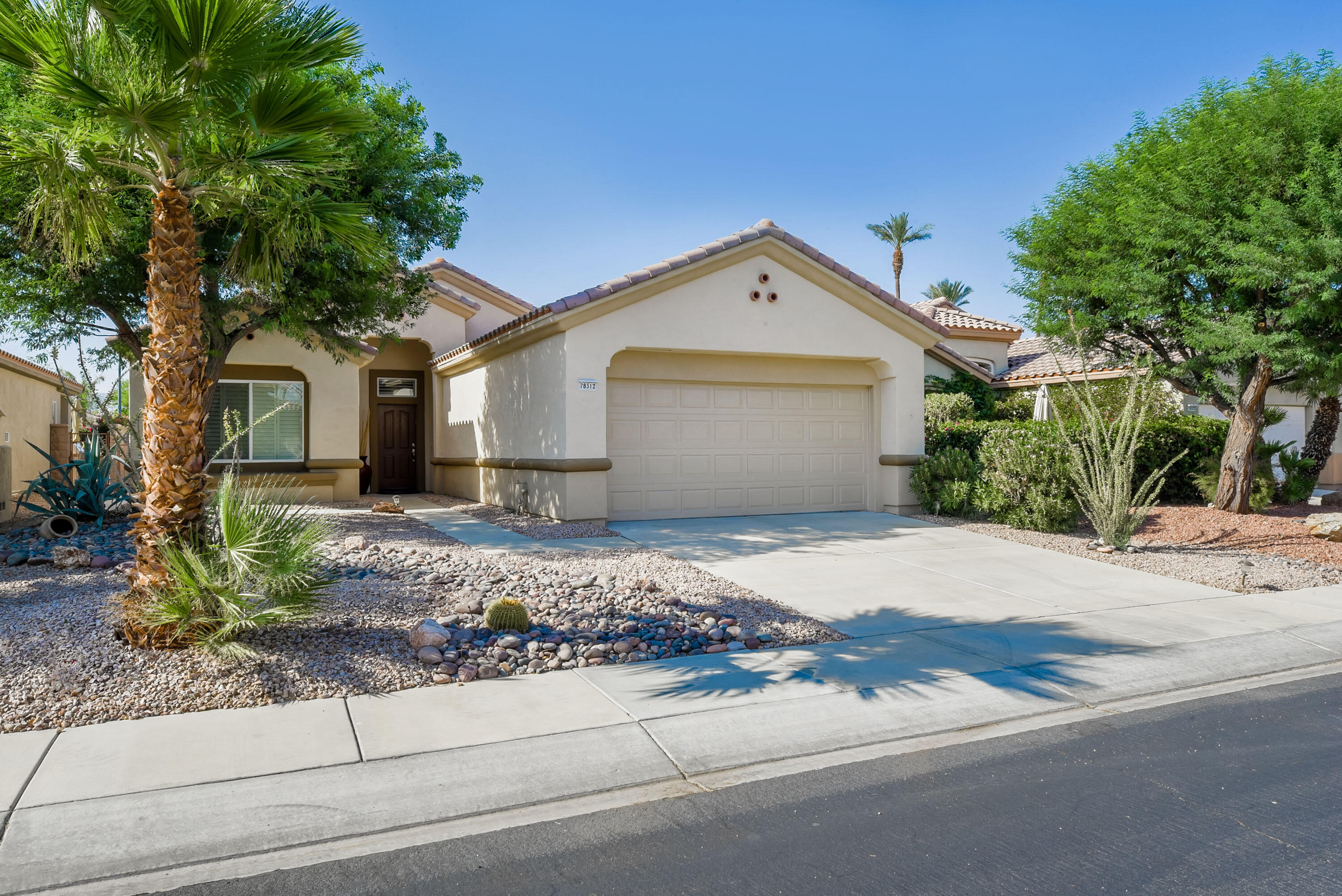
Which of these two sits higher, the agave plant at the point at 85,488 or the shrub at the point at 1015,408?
the shrub at the point at 1015,408

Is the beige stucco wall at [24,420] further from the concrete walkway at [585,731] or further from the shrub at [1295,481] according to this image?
the shrub at [1295,481]

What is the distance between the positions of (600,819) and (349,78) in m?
11.1

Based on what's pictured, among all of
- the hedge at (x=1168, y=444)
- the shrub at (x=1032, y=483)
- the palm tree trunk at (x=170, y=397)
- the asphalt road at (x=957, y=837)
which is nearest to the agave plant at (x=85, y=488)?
the palm tree trunk at (x=170, y=397)

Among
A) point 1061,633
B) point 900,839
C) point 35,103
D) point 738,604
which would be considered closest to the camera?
point 900,839

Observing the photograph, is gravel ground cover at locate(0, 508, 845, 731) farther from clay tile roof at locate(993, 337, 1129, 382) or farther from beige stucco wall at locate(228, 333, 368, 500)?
clay tile roof at locate(993, 337, 1129, 382)

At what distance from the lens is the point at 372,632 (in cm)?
667

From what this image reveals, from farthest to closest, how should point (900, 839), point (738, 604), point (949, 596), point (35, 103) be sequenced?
point (35, 103) < point (949, 596) < point (738, 604) < point (900, 839)

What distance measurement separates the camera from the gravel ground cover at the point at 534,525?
12.2 m

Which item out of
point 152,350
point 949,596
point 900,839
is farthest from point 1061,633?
point 152,350

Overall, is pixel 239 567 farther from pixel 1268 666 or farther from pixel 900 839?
pixel 1268 666

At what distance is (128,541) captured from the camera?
10242mm

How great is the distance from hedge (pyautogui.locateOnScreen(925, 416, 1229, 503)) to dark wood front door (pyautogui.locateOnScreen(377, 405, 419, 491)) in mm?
12241

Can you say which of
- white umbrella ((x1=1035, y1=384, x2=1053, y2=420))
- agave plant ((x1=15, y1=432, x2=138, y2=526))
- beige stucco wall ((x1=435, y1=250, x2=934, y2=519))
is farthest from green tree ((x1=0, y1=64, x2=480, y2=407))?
white umbrella ((x1=1035, y1=384, x2=1053, y2=420))

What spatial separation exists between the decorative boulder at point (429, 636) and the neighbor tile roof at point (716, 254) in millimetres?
6908
